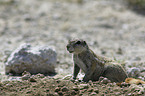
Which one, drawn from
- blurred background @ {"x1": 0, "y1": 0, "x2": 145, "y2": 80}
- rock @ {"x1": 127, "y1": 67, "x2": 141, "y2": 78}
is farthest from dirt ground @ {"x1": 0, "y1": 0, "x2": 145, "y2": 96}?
rock @ {"x1": 127, "y1": 67, "x2": 141, "y2": 78}

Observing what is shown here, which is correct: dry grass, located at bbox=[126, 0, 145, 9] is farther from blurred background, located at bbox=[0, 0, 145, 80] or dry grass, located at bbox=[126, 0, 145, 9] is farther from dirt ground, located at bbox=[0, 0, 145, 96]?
dirt ground, located at bbox=[0, 0, 145, 96]

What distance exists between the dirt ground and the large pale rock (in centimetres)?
35

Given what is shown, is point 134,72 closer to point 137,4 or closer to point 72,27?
point 72,27

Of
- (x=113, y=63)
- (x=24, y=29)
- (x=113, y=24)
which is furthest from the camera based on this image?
(x=113, y=24)

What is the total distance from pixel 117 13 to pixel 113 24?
57.1 inches

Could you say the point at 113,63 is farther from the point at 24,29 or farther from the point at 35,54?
the point at 24,29

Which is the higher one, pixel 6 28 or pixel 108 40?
pixel 6 28

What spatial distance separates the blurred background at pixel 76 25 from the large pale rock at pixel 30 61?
155 centimetres

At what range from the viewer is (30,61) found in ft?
23.9

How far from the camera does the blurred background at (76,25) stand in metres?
11.1

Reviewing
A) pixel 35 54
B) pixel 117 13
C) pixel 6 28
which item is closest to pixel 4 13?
pixel 6 28

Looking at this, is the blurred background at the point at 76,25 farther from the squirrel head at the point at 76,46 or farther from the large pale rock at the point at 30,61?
the squirrel head at the point at 76,46

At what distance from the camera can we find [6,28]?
13.1 m

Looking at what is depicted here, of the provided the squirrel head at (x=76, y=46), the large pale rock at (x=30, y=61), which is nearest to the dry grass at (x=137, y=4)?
the large pale rock at (x=30, y=61)
